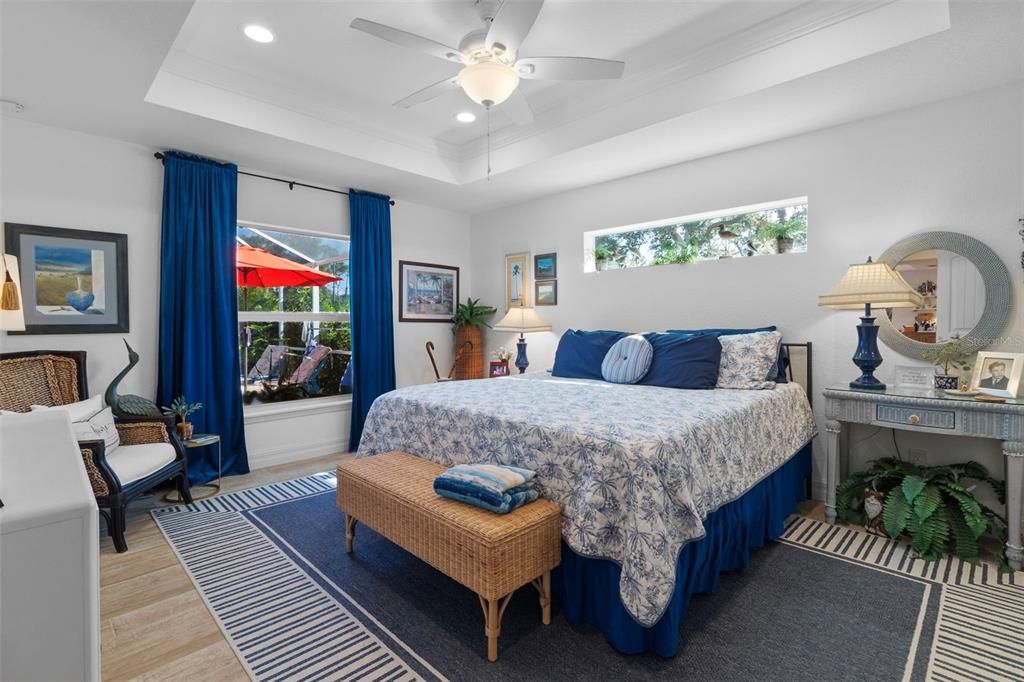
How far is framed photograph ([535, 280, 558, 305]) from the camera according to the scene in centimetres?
486

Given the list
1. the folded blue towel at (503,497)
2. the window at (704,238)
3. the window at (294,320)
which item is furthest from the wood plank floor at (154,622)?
the window at (704,238)

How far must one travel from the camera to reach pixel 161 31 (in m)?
2.25

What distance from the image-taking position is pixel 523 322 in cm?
460

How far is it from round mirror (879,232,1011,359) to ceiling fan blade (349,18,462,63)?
9.11 feet

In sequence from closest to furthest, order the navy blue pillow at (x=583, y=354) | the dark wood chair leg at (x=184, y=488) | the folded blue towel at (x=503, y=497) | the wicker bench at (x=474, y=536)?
1. the wicker bench at (x=474, y=536)
2. the folded blue towel at (x=503, y=497)
3. the dark wood chair leg at (x=184, y=488)
4. the navy blue pillow at (x=583, y=354)

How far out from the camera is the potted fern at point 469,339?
5375 millimetres

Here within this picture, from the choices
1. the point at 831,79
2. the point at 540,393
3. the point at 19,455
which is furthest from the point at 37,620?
the point at 831,79

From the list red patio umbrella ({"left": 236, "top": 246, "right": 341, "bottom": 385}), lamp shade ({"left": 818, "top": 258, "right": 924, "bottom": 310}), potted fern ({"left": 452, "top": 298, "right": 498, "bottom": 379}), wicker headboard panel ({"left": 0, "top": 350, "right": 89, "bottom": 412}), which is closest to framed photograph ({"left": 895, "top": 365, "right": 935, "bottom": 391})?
lamp shade ({"left": 818, "top": 258, "right": 924, "bottom": 310})

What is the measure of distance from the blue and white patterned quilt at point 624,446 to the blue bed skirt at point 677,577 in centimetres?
10

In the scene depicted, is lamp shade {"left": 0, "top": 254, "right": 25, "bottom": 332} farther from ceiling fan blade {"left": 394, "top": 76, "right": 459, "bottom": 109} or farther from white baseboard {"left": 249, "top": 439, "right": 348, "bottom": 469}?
ceiling fan blade {"left": 394, "top": 76, "right": 459, "bottom": 109}

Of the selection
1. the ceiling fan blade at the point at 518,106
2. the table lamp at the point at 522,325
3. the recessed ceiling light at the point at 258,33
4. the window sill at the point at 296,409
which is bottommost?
the window sill at the point at 296,409

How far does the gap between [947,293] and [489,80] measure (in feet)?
9.20

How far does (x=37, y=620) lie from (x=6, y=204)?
3758 mm

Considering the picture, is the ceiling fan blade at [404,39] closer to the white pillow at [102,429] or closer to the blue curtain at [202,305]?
the blue curtain at [202,305]
